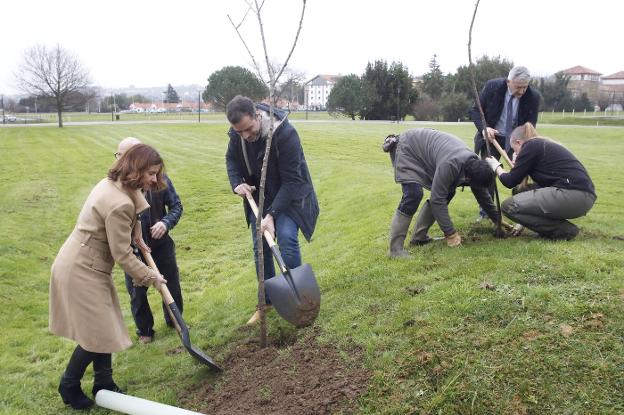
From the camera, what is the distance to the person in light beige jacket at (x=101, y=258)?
11.7 ft

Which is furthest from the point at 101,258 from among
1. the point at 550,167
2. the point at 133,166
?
the point at 550,167

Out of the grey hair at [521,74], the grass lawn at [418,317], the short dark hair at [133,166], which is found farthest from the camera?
the grey hair at [521,74]

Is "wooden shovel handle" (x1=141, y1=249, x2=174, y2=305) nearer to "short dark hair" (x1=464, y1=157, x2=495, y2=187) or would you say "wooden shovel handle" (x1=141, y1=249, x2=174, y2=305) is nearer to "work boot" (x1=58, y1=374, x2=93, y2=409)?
"work boot" (x1=58, y1=374, x2=93, y2=409)

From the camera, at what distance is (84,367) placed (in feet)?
12.9

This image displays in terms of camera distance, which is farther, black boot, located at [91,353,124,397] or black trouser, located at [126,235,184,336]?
black trouser, located at [126,235,184,336]

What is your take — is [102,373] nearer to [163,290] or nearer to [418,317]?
[163,290]

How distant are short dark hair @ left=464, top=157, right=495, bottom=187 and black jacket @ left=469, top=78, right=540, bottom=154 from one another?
116cm

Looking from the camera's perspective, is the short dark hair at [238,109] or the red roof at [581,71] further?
the red roof at [581,71]

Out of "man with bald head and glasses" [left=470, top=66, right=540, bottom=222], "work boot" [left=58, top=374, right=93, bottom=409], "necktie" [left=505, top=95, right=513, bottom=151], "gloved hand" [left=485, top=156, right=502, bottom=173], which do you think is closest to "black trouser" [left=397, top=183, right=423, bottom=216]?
"gloved hand" [left=485, top=156, right=502, bottom=173]

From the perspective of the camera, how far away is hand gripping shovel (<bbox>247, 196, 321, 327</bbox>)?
13.2ft

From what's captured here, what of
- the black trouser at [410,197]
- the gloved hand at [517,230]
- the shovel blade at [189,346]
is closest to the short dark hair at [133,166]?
the shovel blade at [189,346]

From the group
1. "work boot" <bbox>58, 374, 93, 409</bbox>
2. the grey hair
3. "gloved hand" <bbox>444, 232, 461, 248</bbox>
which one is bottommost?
"work boot" <bbox>58, 374, 93, 409</bbox>

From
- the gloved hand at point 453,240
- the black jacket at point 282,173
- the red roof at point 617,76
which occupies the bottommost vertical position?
the gloved hand at point 453,240

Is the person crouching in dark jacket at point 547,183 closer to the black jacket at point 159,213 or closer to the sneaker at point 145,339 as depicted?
the black jacket at point 159,213
